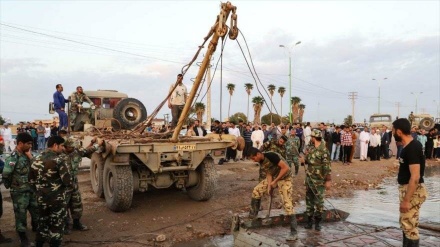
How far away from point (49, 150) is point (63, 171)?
0.38 meters

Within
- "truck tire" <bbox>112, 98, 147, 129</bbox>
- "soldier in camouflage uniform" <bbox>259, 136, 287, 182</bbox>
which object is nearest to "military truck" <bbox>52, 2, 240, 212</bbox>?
"soldier in camouflage uniform" <bbox>259, 136, 287, 182</bbox>

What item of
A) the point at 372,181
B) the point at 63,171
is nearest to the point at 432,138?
the point at 372,181

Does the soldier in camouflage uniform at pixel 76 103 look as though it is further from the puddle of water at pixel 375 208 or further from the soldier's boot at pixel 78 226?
the puddle of water at pixel 375 208

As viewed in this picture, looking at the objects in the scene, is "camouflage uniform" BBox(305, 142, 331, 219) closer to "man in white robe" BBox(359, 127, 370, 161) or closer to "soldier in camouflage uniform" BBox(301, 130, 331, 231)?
"soldier in camouflage uniform" BBox(301, 130, 331, 231)

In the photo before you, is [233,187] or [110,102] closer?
[233,187]

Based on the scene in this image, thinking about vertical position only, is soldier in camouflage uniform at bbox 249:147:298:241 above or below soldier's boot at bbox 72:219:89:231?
above

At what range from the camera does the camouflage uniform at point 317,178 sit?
21.9 ft

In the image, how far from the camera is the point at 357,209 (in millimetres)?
9312

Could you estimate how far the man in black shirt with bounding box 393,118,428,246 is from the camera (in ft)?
15.6

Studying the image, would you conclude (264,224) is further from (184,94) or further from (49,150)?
(184,94)

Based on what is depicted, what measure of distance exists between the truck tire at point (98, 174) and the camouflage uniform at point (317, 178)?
14.9 ft

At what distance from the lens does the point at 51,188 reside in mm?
5402

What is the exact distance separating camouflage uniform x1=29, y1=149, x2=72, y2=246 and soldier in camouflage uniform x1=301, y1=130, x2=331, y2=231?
12.3 ft

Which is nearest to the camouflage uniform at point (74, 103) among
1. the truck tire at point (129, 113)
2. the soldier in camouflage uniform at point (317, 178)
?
the truck tire at point (129, 113)
